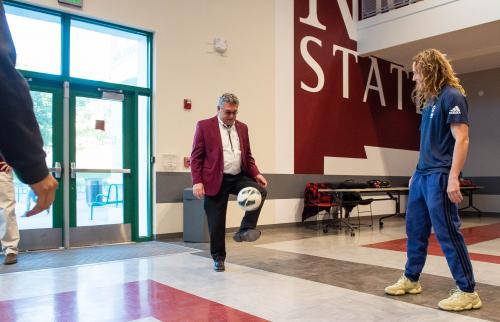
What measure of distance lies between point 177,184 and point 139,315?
3.57 meters

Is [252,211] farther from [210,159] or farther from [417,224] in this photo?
[417,224]

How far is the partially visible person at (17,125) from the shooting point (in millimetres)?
903

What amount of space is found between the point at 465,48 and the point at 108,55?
6639 mm

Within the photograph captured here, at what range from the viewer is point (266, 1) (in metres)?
7.27

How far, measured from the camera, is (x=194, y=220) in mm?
5730

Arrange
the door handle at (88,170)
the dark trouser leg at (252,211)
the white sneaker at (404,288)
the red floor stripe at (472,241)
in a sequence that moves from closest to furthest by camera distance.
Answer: the white sneaker at (404,288) → the dark trouser leg at (252,211) → the red floor stripe at (472,241) → the door handle at (88,170)

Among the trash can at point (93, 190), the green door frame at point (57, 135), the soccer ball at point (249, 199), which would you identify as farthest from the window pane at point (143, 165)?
the soccer ball at point (249, 199)

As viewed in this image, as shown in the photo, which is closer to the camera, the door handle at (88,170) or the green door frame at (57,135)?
the green door frame at (57,135)

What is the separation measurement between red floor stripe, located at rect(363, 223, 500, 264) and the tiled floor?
0.05 m

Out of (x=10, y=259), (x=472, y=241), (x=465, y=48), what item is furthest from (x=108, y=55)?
(x=465, y=48)

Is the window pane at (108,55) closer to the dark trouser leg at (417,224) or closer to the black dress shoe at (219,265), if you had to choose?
the black dress shoe at (219,265)

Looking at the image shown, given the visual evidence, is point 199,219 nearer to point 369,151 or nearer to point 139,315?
point 139,315

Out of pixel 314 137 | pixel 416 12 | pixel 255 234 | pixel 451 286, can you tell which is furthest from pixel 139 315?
pixel 416 12

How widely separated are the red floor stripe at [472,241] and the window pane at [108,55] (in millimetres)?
3814
